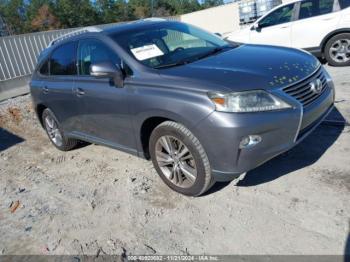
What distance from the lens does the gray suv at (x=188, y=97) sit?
9.93 ft

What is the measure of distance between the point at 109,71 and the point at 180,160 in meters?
1.20

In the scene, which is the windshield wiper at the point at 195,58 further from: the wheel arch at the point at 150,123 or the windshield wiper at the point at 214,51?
the wheel arch at the point at 150,123

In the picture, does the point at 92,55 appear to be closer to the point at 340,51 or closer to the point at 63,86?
the point at 63,86

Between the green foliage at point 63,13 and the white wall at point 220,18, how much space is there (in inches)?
912

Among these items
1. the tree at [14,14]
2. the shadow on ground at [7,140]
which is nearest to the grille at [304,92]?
the shadow on ground at [7,140]

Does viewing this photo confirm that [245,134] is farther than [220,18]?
No

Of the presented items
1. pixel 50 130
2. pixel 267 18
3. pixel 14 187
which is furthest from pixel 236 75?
pixel 267 18

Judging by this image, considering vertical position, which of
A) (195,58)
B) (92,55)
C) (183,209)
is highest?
(92,55)

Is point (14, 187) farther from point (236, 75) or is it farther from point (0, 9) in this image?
point (0, 9)

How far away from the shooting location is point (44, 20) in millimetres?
47031

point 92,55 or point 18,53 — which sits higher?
point 92,55

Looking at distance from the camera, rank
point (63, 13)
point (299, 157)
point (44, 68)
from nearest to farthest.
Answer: point (299, 157)
point (44, 68)
point (63, 13)

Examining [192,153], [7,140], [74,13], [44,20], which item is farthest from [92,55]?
[74,13]

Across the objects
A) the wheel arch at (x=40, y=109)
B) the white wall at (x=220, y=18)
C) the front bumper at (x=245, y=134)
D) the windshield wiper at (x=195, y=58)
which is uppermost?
the windshield wiper at (x=195, y=58)
